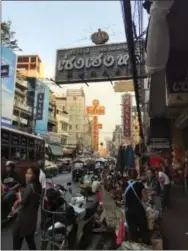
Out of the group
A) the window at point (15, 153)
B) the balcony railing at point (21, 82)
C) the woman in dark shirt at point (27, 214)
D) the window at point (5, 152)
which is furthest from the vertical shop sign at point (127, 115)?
the woman in dark shirt at point (27, 214)

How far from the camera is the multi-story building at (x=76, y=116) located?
319 feet

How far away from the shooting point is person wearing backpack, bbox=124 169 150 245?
675 cm

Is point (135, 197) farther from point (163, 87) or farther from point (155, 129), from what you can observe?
point (155, 129)

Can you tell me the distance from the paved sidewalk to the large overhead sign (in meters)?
6.80

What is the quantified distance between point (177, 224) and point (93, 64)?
1053cm

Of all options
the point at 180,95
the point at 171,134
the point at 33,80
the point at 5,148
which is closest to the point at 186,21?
the point at 180,95

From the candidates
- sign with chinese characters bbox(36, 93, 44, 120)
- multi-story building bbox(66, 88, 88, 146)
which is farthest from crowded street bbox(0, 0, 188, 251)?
multi-story building bbox(66, 88, 88, 146)

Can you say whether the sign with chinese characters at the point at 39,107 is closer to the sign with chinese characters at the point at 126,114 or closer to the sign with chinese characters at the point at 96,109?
the sign with chinese characters at the point at 126,114

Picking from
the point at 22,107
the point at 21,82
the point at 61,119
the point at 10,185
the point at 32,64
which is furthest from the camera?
the point at 32,64

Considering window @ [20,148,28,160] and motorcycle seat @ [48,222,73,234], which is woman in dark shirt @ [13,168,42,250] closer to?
motorcycle seat @ [48,222,73,234]

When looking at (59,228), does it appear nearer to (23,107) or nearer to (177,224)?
(177,224)

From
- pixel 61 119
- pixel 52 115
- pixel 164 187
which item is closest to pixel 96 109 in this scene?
pixel 164 187

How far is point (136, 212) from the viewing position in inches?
269

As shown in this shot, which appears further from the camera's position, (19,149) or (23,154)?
(23,154)
